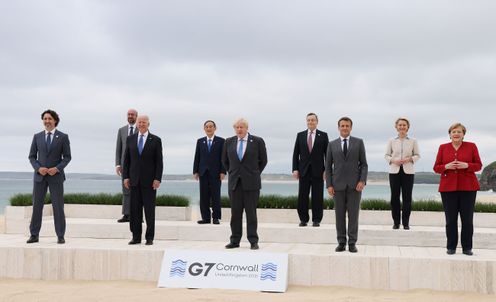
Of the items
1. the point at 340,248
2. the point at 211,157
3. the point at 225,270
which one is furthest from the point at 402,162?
the point at 225,270

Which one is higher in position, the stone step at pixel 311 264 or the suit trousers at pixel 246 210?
the suit trousers at pixel 246 210

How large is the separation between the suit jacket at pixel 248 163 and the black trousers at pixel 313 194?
1341 millimetres

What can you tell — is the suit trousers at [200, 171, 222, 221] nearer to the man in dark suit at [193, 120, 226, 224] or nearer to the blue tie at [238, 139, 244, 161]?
the man in dark suit at [193, 120, 226, 224]

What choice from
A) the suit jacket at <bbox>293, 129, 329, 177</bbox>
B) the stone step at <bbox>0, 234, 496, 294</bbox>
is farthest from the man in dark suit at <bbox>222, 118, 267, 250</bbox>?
the suit jacket at <bbox>293, 129, 329, 177</bbox>

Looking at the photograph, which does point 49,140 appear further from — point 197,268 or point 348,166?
point 348,166

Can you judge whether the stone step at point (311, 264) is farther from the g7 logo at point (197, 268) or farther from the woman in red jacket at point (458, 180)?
the g7 logo at point (197, 268)

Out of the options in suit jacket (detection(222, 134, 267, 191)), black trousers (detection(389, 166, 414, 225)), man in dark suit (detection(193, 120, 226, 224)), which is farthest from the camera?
man in dark suit (detection(193, 120, 226, 224))

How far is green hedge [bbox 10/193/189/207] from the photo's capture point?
9648 mm

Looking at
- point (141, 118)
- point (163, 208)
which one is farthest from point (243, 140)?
point (163, 208)

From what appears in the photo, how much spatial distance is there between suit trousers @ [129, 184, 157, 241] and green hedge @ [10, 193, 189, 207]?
2.31 meters

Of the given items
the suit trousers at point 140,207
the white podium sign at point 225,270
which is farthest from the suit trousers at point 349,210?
the suit trousers at point 140,207

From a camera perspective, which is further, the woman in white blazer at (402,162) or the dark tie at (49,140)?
the woman in white blazer at (402,162)

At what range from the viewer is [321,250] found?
6805 millimetres

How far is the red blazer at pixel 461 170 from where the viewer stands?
6258 mm
